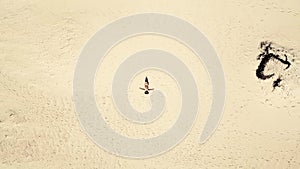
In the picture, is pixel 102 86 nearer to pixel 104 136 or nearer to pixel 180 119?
pixel 104 136

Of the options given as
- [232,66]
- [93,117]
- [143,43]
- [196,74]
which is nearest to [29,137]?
[93,117]

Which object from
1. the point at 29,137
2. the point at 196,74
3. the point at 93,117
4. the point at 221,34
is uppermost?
the point at 221,34

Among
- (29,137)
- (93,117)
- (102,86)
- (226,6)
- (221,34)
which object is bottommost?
(29,137)

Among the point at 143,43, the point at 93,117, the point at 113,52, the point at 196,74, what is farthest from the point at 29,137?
the point at 196,74

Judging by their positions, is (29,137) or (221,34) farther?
(221,34)

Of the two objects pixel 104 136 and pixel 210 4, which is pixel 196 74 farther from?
pixel 104 136

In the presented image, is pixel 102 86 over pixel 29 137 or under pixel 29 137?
over
